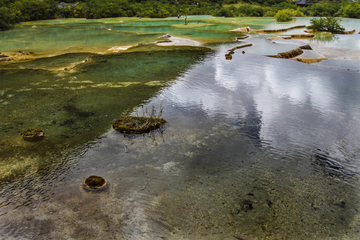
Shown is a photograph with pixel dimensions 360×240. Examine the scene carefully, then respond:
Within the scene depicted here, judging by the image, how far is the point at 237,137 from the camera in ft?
19.1

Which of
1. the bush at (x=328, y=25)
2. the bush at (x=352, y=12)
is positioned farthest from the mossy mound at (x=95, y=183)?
the bush at (x=352, y=12)

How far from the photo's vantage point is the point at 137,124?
6211 millimetres

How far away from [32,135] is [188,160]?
3.97 m

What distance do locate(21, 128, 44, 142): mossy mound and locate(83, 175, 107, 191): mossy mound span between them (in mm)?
2393

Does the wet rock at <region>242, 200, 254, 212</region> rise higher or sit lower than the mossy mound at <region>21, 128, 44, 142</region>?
lower

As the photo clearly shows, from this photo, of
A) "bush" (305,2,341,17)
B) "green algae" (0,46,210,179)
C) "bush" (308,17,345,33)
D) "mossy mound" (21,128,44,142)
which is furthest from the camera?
"bush" (305,2,341,17)

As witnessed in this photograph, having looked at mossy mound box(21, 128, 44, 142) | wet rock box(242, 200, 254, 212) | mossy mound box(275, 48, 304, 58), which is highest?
mossy mound box(275, 48, 304, 58)

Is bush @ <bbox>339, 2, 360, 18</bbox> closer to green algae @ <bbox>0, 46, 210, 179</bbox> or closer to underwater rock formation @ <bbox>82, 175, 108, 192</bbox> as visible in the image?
green algae @ <bbox>0, 46, 210, 179</bbox>

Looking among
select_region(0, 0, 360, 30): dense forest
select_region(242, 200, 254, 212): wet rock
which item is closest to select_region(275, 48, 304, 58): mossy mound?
select_region(242, 200, 254, 212): wet rock

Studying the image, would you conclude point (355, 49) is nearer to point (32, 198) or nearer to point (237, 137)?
point (237, 137)

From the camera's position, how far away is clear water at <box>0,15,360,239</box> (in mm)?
3588

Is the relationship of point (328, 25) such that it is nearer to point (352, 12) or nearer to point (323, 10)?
point (352, 12)

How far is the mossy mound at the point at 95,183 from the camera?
422 cm

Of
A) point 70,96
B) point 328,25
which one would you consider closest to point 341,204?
point 70,96
